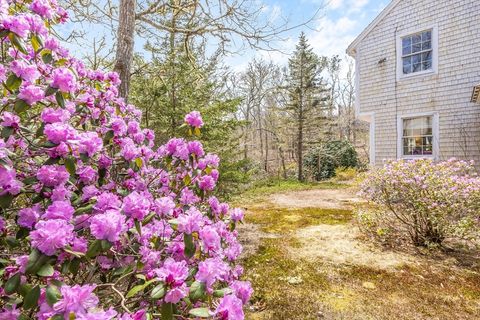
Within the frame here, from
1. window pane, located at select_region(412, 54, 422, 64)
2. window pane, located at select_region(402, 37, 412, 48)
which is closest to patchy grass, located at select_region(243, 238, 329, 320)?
window pane, located at select_region(412, 54, 422, 64)

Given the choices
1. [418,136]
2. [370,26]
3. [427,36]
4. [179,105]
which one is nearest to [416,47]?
[427,36]

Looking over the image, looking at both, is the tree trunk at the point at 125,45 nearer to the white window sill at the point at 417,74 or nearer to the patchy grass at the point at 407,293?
the patchy grass at the point at 407,293

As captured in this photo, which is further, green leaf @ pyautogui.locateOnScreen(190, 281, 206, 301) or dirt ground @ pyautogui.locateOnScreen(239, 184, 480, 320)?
dirt ground @ pyautogui.locateOnScreen(239, 184, 480, 320)

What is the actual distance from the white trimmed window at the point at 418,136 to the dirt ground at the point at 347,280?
5.14m

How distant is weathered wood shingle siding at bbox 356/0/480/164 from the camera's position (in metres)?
7.70

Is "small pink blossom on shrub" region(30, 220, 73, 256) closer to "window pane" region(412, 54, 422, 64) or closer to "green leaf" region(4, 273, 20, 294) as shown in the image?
"green leaf" region(4, 273, 20, 294)

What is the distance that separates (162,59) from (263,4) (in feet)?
7.34

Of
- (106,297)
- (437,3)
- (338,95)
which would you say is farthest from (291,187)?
(338,95)

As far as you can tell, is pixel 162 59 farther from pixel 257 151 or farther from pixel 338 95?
pixel 338 95

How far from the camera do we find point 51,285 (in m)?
0.84

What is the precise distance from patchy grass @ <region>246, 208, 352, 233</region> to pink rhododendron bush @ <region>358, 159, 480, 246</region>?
135 centimetres

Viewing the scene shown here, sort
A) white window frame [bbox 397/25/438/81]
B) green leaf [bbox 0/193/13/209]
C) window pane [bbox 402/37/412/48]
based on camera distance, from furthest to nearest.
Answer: window pane [bbox 402/37/412/48], white window frame [bbox 397/25/438/81], green leaf [bbox 0/193/13/209]

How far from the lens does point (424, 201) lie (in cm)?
397

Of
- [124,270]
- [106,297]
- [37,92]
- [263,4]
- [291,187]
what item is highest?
[263,4]
